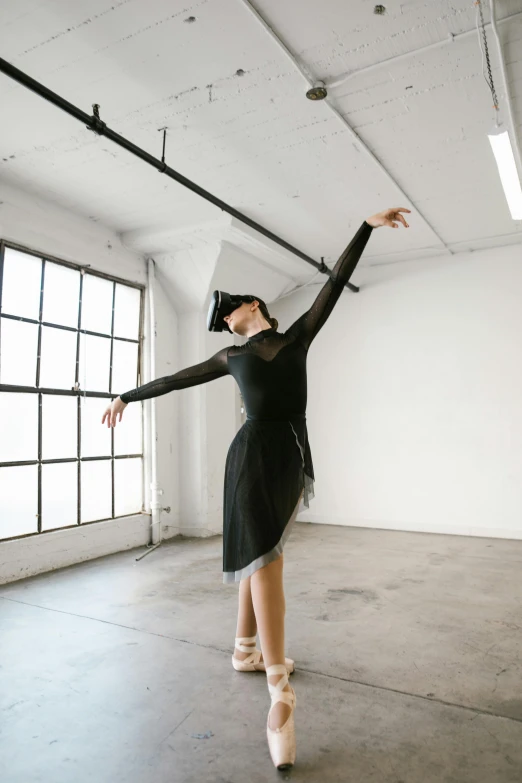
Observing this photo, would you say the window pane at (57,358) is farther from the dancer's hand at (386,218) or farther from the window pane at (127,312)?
the dancer's hand at (386,218)

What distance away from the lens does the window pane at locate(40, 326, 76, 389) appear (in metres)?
4.22

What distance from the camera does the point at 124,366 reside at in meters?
5.01

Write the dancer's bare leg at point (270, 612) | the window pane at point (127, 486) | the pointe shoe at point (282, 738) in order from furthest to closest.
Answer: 1. the window pane at point (127, 486)
2. the dancer's bare leg at point (270, 612)
3. the pointe shoe at point (282, 738)

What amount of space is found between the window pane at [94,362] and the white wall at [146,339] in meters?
0.56

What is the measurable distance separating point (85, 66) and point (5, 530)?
3136 millimetres

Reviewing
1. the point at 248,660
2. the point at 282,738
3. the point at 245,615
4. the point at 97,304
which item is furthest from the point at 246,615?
the point at 97,304

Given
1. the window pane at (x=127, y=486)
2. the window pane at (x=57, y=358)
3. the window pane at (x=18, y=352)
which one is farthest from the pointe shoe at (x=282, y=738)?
the window pane at (x=127, y=486)

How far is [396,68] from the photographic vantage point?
2.76 m

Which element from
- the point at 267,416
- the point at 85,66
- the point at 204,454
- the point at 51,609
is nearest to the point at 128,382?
the point at 204,454

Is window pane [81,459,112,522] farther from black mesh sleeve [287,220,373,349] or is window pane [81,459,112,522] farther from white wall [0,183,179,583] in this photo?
black mesh sleeve [287,220,373,349]

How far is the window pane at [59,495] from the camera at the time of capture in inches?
163

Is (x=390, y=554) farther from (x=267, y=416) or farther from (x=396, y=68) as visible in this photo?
(x=396, y=68)

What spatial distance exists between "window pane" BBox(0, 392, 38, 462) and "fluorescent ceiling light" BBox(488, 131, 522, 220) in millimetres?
3659

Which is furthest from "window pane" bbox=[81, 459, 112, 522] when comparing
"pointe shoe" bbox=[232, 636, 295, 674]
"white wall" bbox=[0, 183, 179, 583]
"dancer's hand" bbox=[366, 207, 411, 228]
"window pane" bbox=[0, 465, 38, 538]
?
"dancer's hand" bbox=[366, 207, 411, 228]
